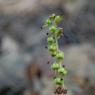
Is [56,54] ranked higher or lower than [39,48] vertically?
lower

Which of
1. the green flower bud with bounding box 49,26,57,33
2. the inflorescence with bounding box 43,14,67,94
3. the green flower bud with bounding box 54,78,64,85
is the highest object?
the green flower bud with bounding box 49,26,57,33

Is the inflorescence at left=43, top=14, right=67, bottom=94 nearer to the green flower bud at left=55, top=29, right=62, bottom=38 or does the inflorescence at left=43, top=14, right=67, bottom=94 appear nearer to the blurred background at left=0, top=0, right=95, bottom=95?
the green flower bud at left=55, top=29, right=62, bottom=38

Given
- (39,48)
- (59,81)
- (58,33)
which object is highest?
(39,48)

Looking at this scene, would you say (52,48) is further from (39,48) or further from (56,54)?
(39,48)

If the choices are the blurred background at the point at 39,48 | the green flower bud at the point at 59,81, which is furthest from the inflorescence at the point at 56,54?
the blurred background at the point at 39,48

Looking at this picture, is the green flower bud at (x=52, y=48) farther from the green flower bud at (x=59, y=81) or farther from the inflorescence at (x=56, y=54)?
the green flower bud at (x=59, y=81)

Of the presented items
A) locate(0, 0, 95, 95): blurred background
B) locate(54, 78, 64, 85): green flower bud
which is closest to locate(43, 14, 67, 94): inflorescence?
locate(54, 78, 64, 85): green flower bud

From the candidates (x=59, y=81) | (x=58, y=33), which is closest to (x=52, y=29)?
(x=58, y=33)

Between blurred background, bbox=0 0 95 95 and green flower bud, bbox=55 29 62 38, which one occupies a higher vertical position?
blurred background, bbox=0 0 95 95

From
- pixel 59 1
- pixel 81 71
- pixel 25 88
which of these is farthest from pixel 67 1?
pixel 25 88
